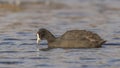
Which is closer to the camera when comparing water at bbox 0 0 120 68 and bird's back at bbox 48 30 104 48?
water at bbox 0 0 120 68

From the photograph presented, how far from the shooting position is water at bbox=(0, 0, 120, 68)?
15.3 meters

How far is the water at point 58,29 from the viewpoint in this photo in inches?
604

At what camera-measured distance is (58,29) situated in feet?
75.3

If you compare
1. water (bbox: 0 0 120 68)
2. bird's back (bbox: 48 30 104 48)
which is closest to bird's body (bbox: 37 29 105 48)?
bird's back (bbox: 48 30 104 48)

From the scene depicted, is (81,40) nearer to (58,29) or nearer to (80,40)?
(80,40)

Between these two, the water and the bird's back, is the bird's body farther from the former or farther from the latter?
the water

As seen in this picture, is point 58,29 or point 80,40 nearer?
point 80,40

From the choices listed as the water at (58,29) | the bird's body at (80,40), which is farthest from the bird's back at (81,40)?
the water at (58,29)

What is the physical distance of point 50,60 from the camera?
15.6 meters

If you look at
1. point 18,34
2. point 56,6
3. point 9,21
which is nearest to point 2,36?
point 18,34

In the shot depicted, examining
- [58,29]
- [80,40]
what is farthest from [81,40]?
[58,29]

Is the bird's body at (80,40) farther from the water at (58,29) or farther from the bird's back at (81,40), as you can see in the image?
the water at (58,29)

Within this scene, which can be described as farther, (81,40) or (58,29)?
(58,29)

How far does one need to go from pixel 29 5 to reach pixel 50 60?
62.6 feet
